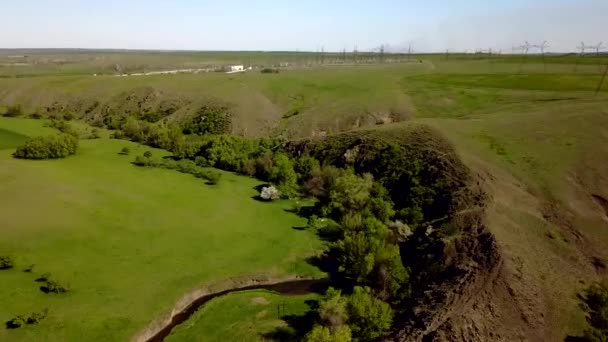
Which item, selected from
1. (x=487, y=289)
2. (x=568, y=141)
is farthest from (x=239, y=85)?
(x=487, y=289)

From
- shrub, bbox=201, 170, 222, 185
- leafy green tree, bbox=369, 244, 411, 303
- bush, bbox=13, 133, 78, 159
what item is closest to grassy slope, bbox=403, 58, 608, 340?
leafy green tree, bbox=369, 244, 411, 303

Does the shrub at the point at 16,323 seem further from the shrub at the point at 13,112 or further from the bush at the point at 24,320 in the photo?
the shrub at the point at 13,112

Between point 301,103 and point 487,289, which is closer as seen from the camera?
point 487,289

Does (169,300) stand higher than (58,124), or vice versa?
(58,124)

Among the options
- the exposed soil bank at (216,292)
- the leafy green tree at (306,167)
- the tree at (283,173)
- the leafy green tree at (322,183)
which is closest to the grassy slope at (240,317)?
the exposed soil bank at (216,292)

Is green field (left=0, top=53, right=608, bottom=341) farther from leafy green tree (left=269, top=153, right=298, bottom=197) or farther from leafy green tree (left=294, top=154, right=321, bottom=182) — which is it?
leafy green tree (left=294, top=154, right=321, bottom=182)

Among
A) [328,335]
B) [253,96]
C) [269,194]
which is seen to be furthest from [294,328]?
[253,96]

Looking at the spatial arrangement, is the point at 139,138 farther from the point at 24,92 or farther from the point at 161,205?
the point at 24,92
